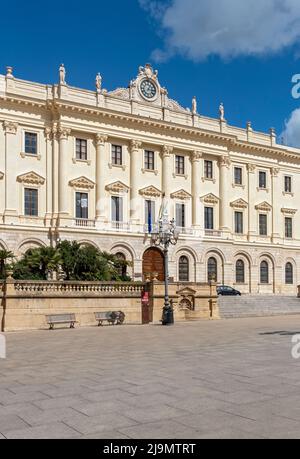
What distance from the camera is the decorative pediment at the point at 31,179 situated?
41250 mm

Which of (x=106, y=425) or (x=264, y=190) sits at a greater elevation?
(x=264, y=190)

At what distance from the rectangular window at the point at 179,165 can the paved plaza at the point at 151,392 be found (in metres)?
33.7

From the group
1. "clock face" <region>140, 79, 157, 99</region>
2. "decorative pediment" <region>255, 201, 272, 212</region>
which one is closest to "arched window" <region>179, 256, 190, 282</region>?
"decorative pediment" <region>255, 201, 272, 212</region>

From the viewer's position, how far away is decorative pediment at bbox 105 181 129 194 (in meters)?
44.6

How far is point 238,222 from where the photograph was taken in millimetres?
52000

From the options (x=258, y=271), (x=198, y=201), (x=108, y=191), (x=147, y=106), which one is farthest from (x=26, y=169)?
(x=258, y=271)

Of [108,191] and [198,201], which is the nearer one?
[108,191]

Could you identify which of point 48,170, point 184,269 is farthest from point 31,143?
point 184,269

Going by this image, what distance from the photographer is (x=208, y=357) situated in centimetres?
1316

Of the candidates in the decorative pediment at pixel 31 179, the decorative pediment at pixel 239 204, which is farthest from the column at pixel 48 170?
the decorative pediment at pixel 239 204

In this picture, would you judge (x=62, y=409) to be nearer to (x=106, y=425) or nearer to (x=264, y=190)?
(x=106, y=425)

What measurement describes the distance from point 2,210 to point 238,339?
1029 inches

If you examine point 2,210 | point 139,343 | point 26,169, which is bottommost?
point 139,343

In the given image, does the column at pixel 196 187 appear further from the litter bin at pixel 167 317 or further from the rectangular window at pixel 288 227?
the litter bin at pixel 167 317
